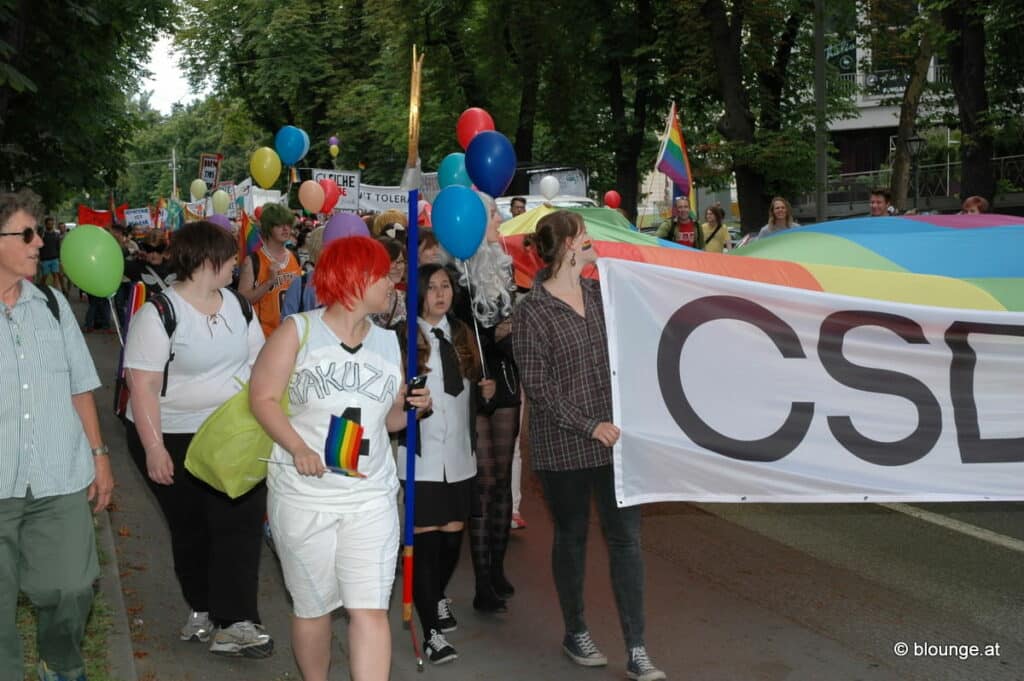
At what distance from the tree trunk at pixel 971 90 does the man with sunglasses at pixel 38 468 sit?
16.5m

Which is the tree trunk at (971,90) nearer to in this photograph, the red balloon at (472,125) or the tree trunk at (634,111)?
the tree trunk at (634,111)

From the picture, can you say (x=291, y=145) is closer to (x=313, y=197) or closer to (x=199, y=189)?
(x=313, y=197)

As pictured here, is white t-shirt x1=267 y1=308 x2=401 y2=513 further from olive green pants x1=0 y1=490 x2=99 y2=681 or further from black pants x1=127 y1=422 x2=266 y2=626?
black pants x1=127 y1=422 x2=266 y2=626

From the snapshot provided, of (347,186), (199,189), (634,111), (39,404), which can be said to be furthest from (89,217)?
(634,111)

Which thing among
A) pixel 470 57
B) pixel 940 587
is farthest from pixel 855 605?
pixel 470 57

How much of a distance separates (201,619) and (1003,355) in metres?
3.97

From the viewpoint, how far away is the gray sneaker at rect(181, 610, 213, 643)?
5.86 m

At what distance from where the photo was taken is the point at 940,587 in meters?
6.59

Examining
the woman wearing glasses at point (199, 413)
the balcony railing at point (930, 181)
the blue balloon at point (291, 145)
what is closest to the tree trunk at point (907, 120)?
the balcony railing at point (930, 181)

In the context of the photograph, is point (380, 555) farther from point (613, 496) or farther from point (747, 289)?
point (747, 289)

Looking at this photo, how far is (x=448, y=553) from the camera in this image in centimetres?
593

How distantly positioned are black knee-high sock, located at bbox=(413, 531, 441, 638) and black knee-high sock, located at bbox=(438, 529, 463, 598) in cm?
15

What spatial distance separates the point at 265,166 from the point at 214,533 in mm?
8554

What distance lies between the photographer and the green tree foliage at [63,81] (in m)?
11.8
